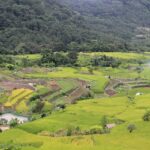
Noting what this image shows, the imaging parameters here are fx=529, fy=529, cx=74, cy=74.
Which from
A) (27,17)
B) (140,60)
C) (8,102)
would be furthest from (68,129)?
(27,17)

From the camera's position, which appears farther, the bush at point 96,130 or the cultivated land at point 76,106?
the bush at point 96,130

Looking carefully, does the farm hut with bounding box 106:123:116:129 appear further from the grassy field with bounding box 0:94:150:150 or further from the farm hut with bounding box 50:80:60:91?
the farm hut with bounding box 50:80:60:91

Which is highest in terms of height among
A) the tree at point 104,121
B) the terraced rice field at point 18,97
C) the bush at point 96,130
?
the bush at point 96,130

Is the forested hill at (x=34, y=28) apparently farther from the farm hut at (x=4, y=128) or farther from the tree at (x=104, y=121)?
the tree at (x=104, y=121)

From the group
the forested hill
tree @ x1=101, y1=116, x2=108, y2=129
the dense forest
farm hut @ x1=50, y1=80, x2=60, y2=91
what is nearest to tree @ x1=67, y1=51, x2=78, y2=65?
the dense forest

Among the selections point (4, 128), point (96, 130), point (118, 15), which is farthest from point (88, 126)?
point (118, 15)

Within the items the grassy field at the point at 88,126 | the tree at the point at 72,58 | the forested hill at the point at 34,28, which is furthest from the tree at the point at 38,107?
the forested hill at the point at 34,28

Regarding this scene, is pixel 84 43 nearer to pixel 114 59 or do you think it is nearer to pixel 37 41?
pixel 37 41

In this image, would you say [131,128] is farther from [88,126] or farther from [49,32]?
[49,32]
